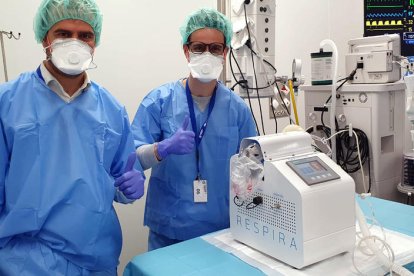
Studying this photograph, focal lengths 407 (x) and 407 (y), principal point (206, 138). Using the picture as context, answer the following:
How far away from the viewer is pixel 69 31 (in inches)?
56.6

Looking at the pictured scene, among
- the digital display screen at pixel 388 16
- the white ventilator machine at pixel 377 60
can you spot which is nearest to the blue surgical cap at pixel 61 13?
the white ventilator machine at pixel 377 60

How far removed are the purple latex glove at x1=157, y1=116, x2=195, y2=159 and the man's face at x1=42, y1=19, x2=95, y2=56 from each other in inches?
18.3

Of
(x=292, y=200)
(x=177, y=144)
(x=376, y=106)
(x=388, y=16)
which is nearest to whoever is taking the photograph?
(x=292, y=200)

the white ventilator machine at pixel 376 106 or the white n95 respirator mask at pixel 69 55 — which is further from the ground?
the white n95 respirator mask at pixel 69 55

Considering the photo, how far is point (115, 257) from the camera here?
1.50 m

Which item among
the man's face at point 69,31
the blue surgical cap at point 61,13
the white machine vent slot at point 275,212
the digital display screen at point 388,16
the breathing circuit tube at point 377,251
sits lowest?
the breathing circuit tube at point 377,251

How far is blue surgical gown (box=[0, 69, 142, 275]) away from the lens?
129 centimetres

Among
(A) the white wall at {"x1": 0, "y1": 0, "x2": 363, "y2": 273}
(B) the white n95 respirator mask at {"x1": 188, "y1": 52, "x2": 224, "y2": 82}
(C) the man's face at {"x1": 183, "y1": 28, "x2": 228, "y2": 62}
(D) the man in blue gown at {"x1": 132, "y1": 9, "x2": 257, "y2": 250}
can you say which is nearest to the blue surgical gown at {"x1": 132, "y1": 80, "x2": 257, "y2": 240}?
(D) the man in blue gown at {"x1": 132, "y1": 9, "x2": 257, "y2": 250}

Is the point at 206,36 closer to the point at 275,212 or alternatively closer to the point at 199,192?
the point at 199,192

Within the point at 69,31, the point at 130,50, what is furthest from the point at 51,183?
the point at 130,50

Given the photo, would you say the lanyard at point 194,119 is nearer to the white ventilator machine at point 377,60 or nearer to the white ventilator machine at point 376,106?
the white ventilator machine at point 376,106

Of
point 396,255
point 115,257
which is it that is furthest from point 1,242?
point 396,255

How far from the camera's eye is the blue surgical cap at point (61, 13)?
1409mm

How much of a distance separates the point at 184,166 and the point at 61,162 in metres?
0.58
